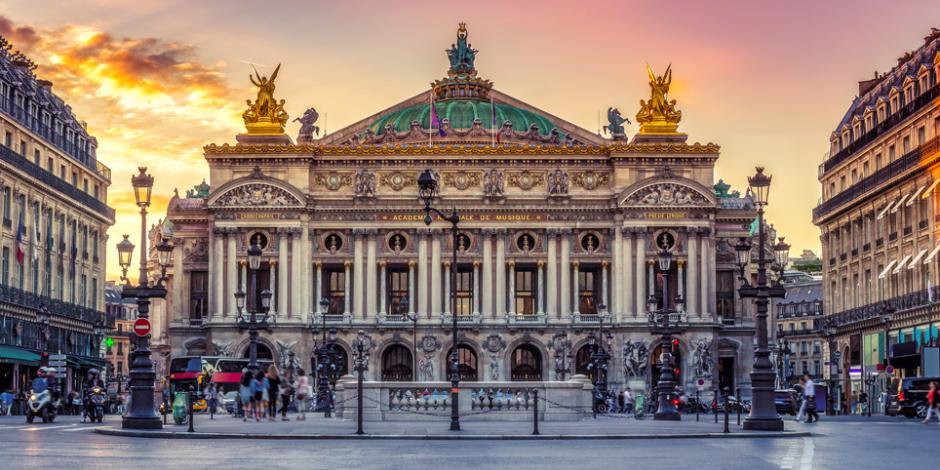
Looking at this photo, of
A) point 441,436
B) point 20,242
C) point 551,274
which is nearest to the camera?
point 441,436

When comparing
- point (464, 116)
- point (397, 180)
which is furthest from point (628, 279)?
point (464, 116)

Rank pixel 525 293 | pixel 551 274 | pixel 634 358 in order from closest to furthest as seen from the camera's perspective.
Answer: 1. pixel 634 358
2. pixel 551 274
3. pixel 525 293

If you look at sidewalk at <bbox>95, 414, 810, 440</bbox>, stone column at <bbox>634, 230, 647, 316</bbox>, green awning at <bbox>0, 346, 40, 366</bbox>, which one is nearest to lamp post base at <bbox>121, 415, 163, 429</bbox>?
sidewalk at <bbox>95, 414, 810, 440</bbox>

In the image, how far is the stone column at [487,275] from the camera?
108 m

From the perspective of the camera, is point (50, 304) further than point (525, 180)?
No

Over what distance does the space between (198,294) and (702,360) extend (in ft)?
121

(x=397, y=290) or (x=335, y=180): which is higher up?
(x=335, y=180)

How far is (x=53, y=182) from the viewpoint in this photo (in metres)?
96.7

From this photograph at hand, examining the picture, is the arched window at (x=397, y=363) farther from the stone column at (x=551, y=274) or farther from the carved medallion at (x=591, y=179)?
the carved medallion at (x=591, y=179)

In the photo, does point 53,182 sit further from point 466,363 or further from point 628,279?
point 628,279

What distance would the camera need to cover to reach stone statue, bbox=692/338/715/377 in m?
105

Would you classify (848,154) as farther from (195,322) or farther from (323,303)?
(195,322)

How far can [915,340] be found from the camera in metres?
85.1

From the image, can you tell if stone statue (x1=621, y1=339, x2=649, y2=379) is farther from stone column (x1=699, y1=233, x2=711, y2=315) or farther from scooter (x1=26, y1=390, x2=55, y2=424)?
scooter (x1=26, y1=390, x2=55, y2=424)
